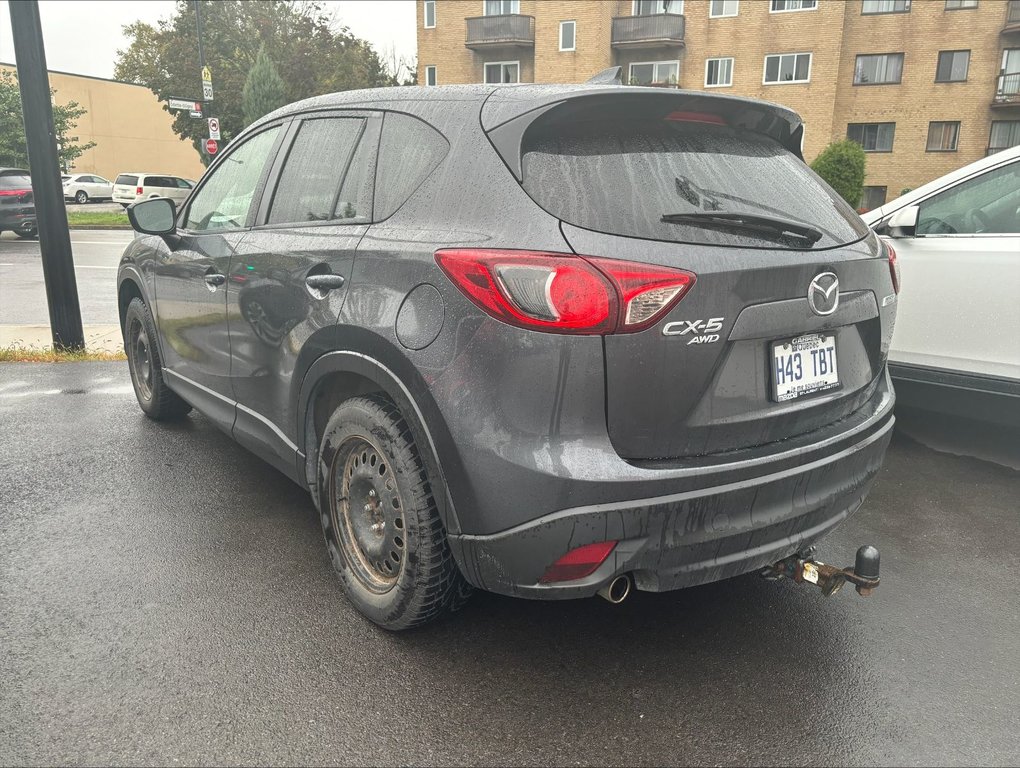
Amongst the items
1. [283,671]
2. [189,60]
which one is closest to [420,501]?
[283,671]

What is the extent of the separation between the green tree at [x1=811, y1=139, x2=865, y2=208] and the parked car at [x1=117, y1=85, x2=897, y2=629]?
89.2ft

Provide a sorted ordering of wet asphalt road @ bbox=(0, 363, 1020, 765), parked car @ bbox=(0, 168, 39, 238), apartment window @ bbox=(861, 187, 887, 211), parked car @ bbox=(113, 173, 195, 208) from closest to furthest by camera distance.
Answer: wet asphalt road @ bbox=(0, 363, 1020, 765), parked car @ bbox=(0, 168, 39, 238), parked car @ bbox=(113, 173, 195, 208), apartment window @ bbox=(861, 187, 887, 211)

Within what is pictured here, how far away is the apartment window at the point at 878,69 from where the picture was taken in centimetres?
3428

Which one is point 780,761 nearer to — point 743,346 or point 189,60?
point 743,346

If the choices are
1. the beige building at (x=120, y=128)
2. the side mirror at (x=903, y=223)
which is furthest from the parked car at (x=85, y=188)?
the side mirror at (x=903, y=223)

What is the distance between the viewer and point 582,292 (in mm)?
2113

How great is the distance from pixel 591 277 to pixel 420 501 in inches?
34.4

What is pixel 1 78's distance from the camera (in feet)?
100

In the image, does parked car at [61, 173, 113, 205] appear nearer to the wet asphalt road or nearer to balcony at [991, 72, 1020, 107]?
the wet asphalt road

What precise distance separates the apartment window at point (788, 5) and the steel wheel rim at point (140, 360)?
35078 mm

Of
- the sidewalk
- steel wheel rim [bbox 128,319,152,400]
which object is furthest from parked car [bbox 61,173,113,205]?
steel wheel rim [bbox 128,319,152,400]

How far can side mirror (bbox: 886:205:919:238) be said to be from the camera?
4.51 metres

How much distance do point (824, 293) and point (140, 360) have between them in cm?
436

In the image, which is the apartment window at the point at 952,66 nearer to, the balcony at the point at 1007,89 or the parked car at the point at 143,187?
the balcony at the point at 1007,89
